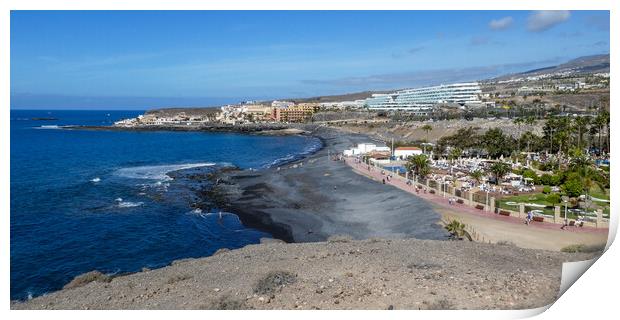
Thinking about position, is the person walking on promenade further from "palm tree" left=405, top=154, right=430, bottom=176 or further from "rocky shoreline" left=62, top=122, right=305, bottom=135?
"rocky shoreline" left=62, top=122, right=305, bottom=135

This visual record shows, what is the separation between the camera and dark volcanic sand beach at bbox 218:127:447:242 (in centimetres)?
2194

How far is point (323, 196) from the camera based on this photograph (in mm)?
30797

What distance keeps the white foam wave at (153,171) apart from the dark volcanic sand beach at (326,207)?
6.29m

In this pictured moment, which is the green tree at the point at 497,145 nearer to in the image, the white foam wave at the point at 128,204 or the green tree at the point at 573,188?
the green tree at the point at 573,188

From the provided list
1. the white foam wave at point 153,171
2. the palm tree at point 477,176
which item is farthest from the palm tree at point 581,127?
the white foam wave at point 153,171

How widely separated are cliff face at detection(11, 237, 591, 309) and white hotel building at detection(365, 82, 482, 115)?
94697mm

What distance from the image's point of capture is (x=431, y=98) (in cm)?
12081

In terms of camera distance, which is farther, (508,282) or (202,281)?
(202,281)

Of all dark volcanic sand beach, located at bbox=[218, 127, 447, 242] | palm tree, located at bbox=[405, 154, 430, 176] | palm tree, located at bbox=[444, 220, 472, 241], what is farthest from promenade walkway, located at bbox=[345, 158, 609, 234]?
palm tree, located at bbox=[444, 220, 472, 241]

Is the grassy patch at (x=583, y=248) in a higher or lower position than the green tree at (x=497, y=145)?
lower

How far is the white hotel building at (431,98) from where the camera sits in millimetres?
113500
